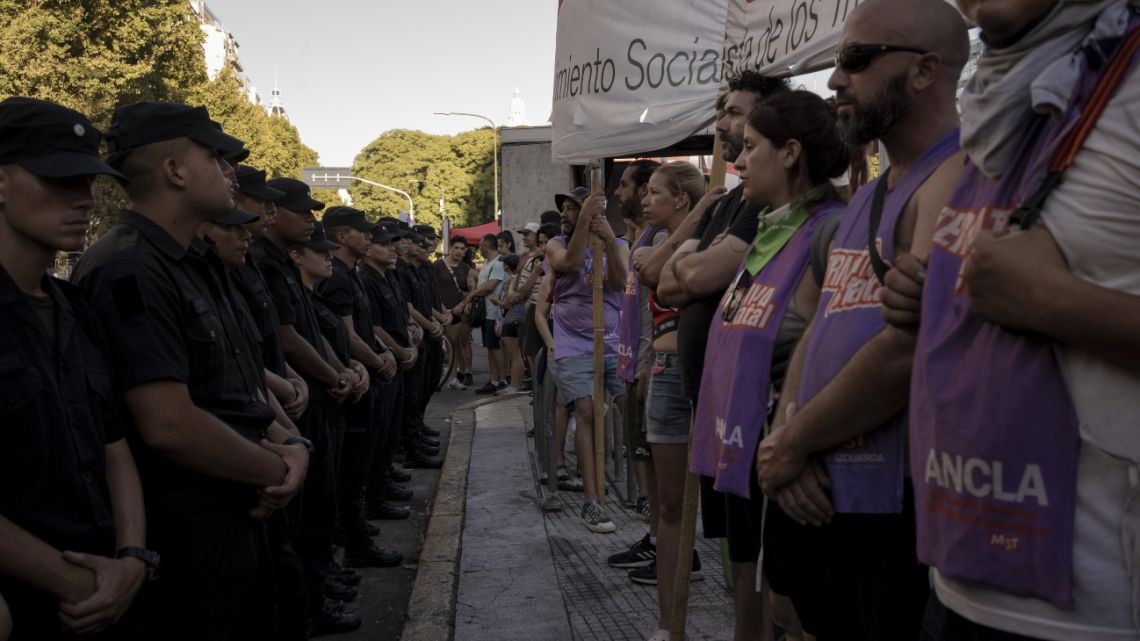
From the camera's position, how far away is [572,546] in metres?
6.89

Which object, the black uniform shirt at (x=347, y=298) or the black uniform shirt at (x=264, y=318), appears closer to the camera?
the black uniform shirt at (x=264, y=318)

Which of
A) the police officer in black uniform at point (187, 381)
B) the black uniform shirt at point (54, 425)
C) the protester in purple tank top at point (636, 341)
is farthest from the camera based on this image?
the protester in purple tank top at point (636, 341)

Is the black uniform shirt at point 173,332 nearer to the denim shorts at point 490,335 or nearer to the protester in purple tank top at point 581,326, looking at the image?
the protester in purple tank top at point 581,326

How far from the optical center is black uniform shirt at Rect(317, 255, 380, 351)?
23.3 ft

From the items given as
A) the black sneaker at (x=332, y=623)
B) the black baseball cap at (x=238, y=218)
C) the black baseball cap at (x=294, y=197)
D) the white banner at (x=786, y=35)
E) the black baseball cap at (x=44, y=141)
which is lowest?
the black sneaker at (x=332, y=623)

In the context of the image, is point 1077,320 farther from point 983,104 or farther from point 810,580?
point 810,580

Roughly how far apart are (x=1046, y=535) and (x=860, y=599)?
37.8 inches

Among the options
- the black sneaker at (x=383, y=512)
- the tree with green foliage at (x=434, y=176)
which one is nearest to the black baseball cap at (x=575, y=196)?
the black sneaker at (x=383, y=512)

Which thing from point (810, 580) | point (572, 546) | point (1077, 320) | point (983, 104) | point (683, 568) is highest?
point (983, 104)

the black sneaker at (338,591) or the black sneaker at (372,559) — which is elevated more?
the black sneaker at (338,591)

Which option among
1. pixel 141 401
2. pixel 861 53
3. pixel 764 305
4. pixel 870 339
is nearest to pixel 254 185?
pixel 141 401

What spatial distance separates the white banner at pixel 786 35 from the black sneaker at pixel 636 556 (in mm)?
2709

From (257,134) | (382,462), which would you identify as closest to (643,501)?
(382,462)

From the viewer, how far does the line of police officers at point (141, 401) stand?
2633 millimetres
